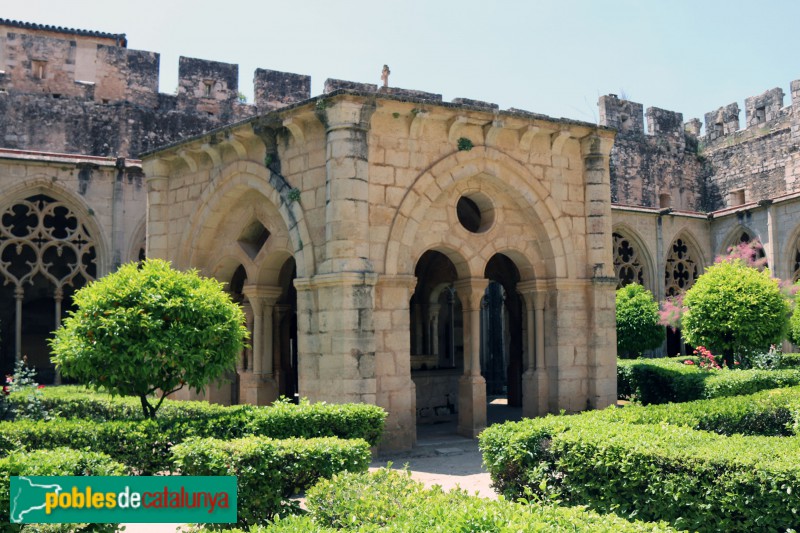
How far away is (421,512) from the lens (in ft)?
13.8

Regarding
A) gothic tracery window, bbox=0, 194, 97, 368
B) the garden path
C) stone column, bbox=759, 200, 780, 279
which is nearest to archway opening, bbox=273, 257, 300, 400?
the garden path

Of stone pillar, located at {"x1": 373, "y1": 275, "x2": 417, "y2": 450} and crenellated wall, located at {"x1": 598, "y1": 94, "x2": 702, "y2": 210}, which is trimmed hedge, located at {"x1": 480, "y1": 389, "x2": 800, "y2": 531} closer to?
stone pillar, located at {"x1": 373, "y1": 275, "x2": 417, "y2": 450}

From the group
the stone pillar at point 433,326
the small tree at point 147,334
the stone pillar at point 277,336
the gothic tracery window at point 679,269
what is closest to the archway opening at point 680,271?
the gothic tracery window at point 679,269

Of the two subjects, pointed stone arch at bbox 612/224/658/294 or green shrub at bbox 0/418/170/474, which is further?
pointed stone arch at bbox 612/224/658/294

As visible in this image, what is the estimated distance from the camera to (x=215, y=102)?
64.2ft

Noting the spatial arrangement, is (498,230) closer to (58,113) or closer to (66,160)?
(66,160)

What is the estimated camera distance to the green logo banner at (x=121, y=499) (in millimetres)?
4367

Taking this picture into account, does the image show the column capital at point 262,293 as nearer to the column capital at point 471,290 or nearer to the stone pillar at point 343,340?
the stone pillar at point 343,340

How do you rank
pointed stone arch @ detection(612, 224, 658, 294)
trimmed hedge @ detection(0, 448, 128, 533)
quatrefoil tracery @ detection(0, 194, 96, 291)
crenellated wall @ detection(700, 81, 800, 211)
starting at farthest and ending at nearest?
crenellated wall @ detection(700, 81, 800, 211), pointed stone arch @ detection(612, 224, 658, 294), quatrefoil tracery @ detection(0, 194, 96, 291), trimmed hedge @ detection(0, 448, 128, 533)

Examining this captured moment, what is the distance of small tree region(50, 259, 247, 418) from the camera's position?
7.67m

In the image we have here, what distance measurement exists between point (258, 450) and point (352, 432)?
6.08ft

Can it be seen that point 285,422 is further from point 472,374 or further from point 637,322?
point 637,322

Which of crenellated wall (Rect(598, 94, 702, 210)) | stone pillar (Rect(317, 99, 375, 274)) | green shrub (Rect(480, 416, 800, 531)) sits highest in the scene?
crenellated wall (Rect(598, 94, 702, 210))

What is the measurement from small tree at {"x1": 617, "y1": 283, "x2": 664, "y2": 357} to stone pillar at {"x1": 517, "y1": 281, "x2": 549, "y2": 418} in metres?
7.23
